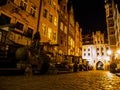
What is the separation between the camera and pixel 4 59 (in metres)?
10.7

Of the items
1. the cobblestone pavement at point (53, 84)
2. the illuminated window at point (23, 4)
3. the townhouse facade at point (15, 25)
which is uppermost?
the illuminated window at point (23, 4)

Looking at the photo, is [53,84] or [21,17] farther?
[21,17]

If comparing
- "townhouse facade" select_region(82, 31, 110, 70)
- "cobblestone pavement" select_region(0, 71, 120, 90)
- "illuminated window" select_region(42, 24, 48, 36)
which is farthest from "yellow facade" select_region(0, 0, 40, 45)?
"townhouse facade" select_region(82, 31, 110, 70)

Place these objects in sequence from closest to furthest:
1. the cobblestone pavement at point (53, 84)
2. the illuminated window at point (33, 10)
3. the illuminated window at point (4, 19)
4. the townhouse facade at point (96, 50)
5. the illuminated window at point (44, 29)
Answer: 1. the cobblestone pavement at point (53, 84)
2. the illuminated window at point (4, 19)
3. the illuminated window at point (33, 10)
4. the illuminated window at point (44, 29)
5. the townhouse facade at point (96, 50)

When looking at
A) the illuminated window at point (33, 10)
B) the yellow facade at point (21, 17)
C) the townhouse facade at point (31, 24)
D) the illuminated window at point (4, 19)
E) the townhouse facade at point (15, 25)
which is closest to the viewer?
the townhouse facade at point (15, 25)

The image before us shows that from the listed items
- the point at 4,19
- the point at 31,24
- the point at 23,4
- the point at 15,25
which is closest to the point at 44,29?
the point at 31,24

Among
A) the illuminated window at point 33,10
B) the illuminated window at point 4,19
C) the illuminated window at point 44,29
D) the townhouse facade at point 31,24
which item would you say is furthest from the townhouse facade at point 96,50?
the illuminated window at point 4,19

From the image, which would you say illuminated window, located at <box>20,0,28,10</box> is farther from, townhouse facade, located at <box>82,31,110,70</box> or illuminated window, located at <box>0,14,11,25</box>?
townhouse facade, located at <box>82,31,110,70</box>

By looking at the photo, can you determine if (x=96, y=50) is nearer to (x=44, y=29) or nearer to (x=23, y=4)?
(x=44, y=29)

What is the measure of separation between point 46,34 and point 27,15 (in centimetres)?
549

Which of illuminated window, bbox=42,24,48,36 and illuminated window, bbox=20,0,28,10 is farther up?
illuminated window, bbox=20,0,28,10

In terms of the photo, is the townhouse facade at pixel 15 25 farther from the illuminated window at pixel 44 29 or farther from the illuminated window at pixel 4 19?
the illuminated window at pixel 44 29

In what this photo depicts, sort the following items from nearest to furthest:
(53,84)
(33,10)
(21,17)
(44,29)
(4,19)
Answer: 1. (53,84)
2. (4,19)
3. (21,17)
4. (33,10)
5. (44,29)

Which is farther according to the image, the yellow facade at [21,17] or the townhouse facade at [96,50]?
the townhouse facade at [96,50]
